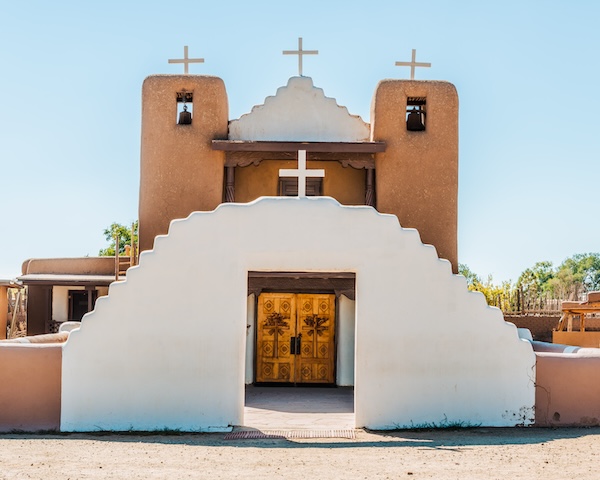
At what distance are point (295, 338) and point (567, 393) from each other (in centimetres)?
698

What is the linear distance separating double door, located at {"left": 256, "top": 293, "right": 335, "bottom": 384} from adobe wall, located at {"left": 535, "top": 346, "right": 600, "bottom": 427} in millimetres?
6346

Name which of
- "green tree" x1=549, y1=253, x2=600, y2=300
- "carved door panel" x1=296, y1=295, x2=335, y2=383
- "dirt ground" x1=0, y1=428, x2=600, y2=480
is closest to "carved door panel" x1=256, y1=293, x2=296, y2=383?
"carved door panel" x1=296, y1=295, x2=335, y2=383

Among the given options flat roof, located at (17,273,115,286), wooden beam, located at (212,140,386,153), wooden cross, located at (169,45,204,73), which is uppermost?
wooden cross, located at (169,45,204,73)

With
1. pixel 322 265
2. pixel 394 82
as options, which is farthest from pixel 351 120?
pixel 322 265

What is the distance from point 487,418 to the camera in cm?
1228

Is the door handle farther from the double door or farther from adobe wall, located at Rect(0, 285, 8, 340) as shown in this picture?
adobe wall, located at Rect(0, 285, 8, 340)

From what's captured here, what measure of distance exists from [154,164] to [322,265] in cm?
643

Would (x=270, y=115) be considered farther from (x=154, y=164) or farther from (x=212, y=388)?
(x=212, y=388)

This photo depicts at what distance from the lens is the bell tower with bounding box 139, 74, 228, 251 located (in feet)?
56.4

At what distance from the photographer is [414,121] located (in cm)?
1781

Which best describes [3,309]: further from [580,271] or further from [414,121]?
[580,271]

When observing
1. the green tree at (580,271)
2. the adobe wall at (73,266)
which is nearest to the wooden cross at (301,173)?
the adobe wall at (73,266)

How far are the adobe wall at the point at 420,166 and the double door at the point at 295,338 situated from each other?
8.88ft

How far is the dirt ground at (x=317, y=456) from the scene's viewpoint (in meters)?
8.97
